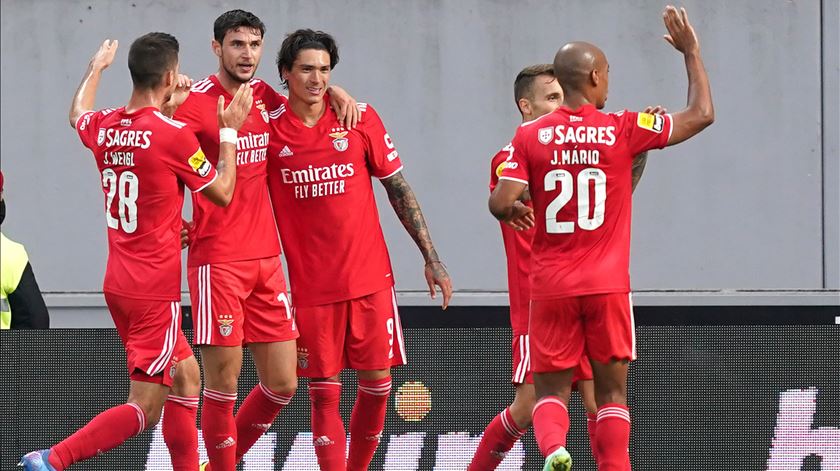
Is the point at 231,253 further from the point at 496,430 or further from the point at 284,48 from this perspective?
the point at 496,430

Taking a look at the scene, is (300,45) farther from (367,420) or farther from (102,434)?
(102,434)

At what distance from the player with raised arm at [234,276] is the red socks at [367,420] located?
1.10 ft

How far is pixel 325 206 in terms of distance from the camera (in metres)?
6.09

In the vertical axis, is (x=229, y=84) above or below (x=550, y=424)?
above

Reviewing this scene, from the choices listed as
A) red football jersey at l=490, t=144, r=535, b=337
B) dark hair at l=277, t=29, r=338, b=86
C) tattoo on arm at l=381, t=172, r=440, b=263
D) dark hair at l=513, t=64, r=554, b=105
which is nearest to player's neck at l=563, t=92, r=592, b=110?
red football jersey at l=490, t=144, r=535, b=337

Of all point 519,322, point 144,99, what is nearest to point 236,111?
point 144,99

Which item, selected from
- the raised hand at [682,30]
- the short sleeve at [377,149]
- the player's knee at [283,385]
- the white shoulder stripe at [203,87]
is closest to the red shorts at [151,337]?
the player's knee at [283,385]

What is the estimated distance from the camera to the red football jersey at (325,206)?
19.9 ft

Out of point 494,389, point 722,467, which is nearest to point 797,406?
point 722,467

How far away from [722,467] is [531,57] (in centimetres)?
348

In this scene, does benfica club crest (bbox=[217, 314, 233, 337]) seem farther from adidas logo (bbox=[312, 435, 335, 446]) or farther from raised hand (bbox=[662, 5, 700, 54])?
raised hand (bbox=[662, 5, 700, 54])

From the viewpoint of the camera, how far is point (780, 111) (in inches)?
356

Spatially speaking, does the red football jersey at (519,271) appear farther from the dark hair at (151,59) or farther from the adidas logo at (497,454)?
the dark hair at (151,59)

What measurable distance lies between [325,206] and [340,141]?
31 centimetres
